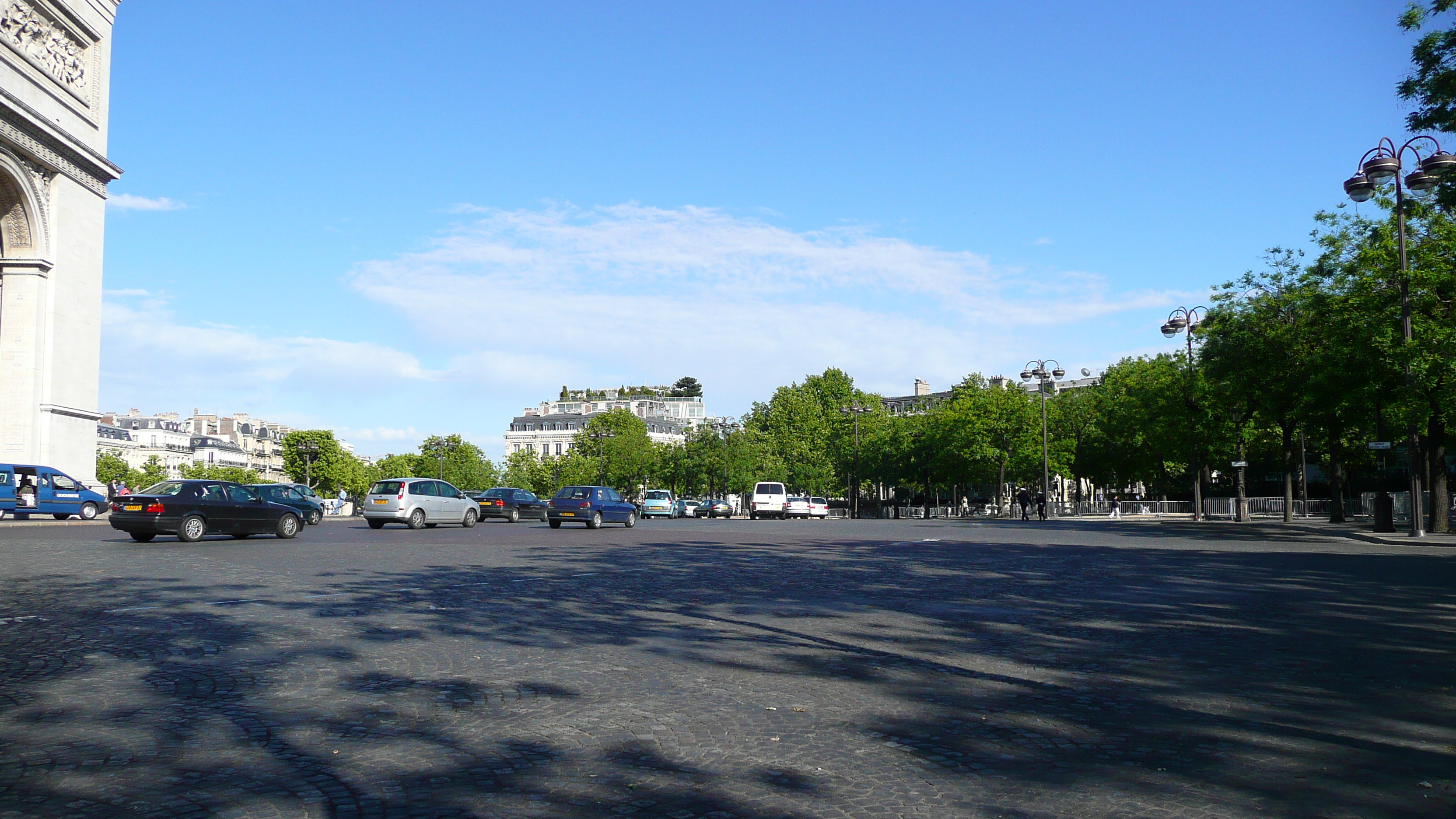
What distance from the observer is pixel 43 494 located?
36.3 meters

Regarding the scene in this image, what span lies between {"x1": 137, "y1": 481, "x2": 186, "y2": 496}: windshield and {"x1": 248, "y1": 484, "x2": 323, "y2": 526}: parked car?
22.8 feet

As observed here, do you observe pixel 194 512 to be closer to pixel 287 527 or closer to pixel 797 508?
pixel 287 527

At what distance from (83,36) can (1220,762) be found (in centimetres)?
4589

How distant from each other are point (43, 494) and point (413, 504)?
41.9 feet

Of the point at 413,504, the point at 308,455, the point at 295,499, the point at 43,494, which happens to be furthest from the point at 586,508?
the point at 308,455

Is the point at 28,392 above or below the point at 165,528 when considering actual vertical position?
above

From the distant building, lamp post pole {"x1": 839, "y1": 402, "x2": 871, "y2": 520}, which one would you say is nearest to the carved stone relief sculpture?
lamp post pole {"x1": 839, "y1": 402, "x2": 871, "y2": 520}

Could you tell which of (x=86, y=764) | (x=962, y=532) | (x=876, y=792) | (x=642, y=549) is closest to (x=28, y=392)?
(x=642, y=549)

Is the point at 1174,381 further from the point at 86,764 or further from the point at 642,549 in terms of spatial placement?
the point at 86,764

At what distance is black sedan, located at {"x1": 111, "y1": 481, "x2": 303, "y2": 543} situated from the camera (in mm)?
23984

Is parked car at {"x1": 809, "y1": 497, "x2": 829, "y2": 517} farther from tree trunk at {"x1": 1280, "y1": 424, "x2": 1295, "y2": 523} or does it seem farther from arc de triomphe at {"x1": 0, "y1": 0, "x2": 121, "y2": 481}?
arc de triomphe at {"x1": 0, "y1": 0, "x2": 121, "y2": 481}

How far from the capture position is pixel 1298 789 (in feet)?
16.0

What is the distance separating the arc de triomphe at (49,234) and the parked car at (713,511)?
41.7 meters

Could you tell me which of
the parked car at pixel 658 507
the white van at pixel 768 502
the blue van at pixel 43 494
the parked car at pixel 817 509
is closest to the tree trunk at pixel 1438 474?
the white van at pixel 768 502
